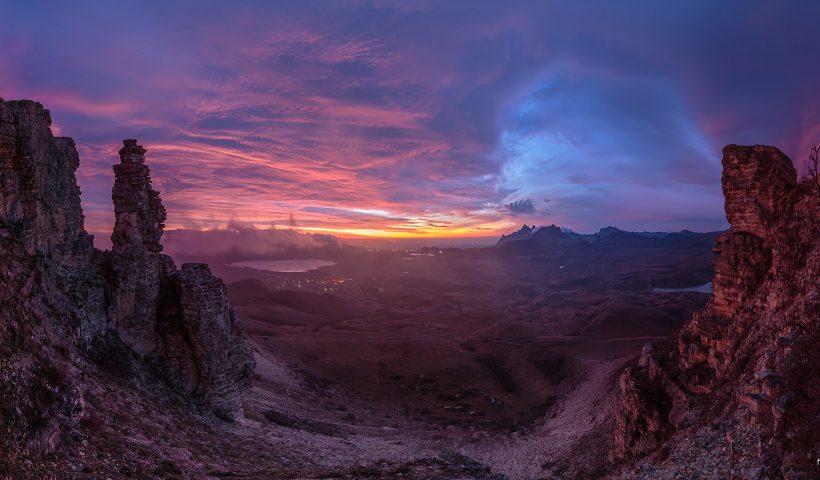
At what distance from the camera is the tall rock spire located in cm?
2005

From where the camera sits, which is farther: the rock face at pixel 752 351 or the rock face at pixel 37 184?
the rock face at pixel 37 184

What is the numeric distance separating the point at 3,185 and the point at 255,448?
43.1ft

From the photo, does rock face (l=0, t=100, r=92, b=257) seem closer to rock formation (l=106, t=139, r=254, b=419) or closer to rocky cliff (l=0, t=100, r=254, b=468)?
rocky cliff (l=0, t=100, r=254, b=468)

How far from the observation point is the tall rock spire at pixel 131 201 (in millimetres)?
20047

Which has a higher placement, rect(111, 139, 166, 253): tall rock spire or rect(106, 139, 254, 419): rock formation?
rect(111, 139, 166, 253): tall rock spire

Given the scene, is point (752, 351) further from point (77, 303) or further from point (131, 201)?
point (131, 201)

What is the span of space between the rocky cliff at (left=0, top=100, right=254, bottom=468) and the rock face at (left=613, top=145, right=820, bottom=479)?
1605 centimetres

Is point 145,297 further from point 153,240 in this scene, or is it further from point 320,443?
point 320,443

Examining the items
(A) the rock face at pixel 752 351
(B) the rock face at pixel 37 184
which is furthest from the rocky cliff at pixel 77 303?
(A) the rock face at pixel 752 351

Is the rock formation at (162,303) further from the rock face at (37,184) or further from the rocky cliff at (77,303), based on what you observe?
the rock face at (37,184)

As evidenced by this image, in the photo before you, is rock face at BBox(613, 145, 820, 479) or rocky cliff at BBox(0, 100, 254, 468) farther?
rocky cliff at BBox(0, 100, 254, 468)

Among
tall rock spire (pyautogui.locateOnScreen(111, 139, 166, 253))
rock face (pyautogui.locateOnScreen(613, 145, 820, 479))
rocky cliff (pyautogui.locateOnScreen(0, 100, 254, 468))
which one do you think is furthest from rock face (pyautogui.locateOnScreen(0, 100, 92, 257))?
rock face (pyautogui.locateOnScreen(613, 145, 820, 479))

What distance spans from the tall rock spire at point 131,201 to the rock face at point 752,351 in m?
22.9

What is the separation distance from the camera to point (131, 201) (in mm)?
20609
